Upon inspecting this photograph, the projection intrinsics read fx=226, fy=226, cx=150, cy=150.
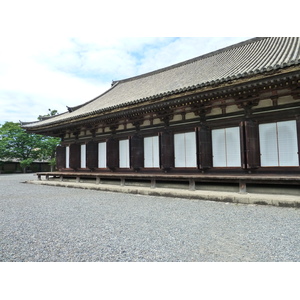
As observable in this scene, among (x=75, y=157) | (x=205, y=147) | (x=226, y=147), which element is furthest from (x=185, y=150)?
(x=75, y=157)

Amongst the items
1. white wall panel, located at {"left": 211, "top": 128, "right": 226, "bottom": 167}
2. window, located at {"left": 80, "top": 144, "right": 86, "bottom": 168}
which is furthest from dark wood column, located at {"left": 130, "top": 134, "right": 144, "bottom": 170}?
window, located at {"left": 80, "top": 144, "right": 86, "bottom": 168}

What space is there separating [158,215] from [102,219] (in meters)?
1.34

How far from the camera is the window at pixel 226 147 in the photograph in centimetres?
805

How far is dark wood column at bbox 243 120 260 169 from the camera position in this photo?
755 centimetres

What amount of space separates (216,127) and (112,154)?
18.0 ft

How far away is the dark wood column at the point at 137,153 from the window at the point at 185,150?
1.82 meters

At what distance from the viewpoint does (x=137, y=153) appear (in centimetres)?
1056

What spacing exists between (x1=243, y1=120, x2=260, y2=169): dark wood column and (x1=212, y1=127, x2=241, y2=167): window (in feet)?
1.34

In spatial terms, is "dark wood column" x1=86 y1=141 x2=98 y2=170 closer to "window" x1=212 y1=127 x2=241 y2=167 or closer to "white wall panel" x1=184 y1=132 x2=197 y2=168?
"white wall panel" x1=184 y1=132 x2=197 y2=168

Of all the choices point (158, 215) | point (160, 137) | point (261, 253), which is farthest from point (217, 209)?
point (160, 137)

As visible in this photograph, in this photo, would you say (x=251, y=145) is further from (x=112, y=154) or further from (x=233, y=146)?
(x=112, y=154)

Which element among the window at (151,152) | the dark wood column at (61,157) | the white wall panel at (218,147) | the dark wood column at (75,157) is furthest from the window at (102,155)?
the white wall panel at (218,147)

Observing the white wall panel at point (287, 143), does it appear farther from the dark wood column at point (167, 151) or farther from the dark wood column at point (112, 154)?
the dark wood column at point (112, 154)

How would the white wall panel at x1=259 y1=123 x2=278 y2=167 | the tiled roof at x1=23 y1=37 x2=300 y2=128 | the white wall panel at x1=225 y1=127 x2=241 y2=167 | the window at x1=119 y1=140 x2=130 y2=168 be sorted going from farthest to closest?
the window at x1=119 y1=140 x2=130 y2=168, the tiled roof at x1=23 y1=37 x2=300 y2=128, the white wall panel at x1=225 y1=127 x2=241 y2=167, the white wall panel at x1=259 y1=123 x2=278 y2=167
